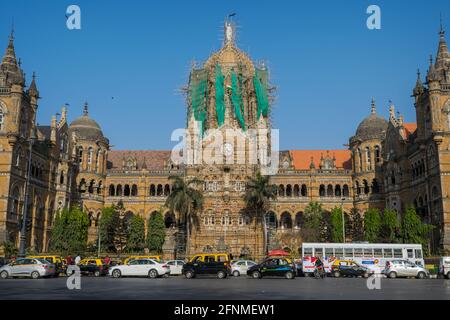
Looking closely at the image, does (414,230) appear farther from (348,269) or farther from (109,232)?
(109,232)

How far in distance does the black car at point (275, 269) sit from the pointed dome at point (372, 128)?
1704 inches

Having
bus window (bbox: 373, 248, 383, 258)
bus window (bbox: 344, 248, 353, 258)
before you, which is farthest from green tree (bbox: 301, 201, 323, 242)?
bus window (bbox: 373, 248, 383, 258)

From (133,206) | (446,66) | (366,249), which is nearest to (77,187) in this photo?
(133,206)

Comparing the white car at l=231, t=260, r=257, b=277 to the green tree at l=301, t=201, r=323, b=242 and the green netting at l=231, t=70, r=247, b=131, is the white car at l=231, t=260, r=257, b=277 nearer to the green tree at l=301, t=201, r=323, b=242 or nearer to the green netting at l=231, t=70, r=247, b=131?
the green tree at l=301, t=201, r=323, b=242

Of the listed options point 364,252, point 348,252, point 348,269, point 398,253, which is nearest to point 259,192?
point 348,252

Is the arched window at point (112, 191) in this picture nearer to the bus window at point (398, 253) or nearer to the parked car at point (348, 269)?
the parked car at point (348, 269)

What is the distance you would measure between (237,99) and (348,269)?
40806 mm

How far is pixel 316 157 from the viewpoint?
83.5 meters

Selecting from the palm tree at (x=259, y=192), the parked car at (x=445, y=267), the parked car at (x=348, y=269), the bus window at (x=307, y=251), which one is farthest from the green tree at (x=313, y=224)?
the parked car at (x=445, y=267)

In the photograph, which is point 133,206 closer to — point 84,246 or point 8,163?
point 84,246

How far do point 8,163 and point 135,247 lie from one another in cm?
1882

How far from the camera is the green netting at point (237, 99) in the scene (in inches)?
2872

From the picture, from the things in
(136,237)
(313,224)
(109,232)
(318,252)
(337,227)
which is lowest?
(318,252)

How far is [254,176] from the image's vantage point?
66812mm
